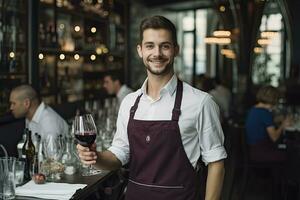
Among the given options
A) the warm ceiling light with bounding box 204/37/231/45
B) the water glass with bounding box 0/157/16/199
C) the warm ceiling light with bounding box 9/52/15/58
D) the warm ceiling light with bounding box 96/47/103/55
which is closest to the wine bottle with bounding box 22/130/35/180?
the water glass with bounding box 0/157/16/199

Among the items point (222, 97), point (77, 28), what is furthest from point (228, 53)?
point (77, 28)

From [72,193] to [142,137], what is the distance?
0.63 metres

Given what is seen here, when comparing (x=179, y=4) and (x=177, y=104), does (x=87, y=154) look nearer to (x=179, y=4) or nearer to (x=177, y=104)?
(x=177, y=104)

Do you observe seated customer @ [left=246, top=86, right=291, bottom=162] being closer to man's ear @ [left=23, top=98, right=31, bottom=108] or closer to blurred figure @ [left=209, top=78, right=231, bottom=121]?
man's ear @ [left=23, top=98, right=31, bottom=108]

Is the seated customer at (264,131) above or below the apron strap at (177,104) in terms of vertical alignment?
below

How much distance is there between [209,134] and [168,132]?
18 cm

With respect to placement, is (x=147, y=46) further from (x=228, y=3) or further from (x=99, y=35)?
(x=228, y=3)

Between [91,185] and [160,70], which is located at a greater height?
[160,70]

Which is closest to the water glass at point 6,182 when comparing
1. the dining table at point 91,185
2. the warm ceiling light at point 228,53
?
the dining table at point 91,185

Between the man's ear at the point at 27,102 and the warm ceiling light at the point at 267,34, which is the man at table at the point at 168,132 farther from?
the warm ceiling light at the point at 267,34

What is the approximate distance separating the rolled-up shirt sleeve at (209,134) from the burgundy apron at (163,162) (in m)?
0.09

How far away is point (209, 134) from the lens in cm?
208

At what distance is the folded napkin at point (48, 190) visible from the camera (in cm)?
250

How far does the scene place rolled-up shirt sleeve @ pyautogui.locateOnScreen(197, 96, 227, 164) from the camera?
6.82 ft
